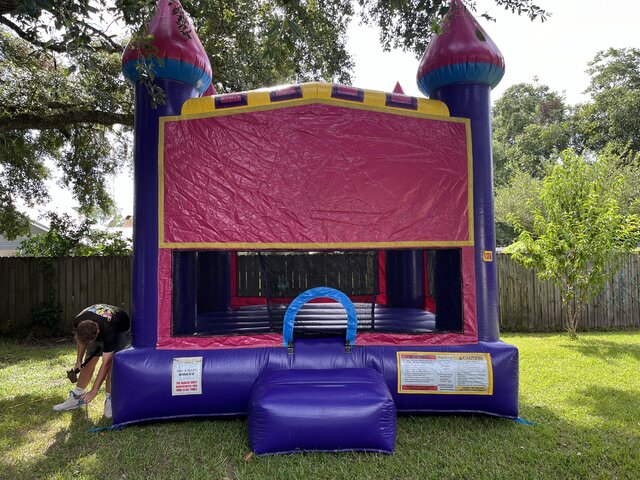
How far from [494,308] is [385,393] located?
4.83 feet

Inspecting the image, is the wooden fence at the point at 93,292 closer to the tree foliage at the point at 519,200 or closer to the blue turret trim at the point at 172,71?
the blue turret trim at the point at 172,71

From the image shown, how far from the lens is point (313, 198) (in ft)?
14.0

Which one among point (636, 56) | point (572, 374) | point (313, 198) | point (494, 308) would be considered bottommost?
point (572, 374)

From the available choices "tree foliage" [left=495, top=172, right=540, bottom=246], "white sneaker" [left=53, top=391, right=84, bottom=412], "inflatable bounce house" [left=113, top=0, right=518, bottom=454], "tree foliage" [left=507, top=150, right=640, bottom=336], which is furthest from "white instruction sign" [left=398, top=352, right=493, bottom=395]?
"tree foliage" [left=495, top=172, right=540, bottom=246]

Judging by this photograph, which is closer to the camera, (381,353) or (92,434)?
(92,434)

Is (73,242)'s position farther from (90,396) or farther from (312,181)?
(312,181)

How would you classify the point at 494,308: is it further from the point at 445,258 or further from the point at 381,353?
the point at 381,353

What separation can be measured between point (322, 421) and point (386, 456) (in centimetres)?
52

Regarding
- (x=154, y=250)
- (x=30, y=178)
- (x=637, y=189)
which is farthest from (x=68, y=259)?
(x=637, y=189)

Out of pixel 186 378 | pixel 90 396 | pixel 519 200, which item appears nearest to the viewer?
pixel 186 378

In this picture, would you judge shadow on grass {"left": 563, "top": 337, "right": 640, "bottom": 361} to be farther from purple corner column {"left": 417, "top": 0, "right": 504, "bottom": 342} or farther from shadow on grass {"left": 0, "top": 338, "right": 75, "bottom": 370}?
shadow on grass {"left": 0, "top": 338, "right": 75, "bottom": 370}

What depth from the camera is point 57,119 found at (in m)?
7.91

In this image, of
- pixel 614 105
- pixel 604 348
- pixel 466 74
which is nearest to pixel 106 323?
pixel 466 74

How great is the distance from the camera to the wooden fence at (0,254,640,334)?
29.4 ft
